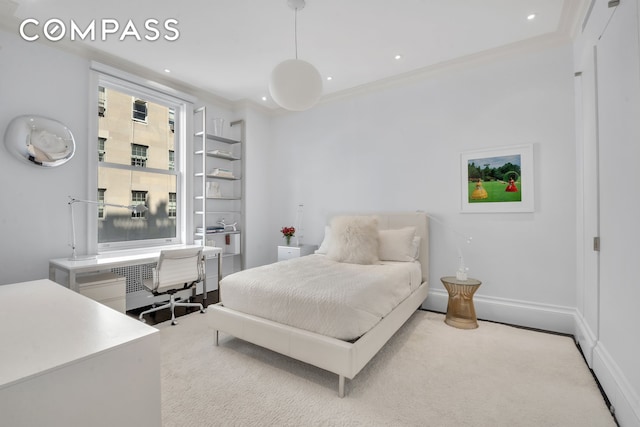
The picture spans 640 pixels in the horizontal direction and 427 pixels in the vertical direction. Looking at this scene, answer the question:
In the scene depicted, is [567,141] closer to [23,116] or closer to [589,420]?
[589,420]

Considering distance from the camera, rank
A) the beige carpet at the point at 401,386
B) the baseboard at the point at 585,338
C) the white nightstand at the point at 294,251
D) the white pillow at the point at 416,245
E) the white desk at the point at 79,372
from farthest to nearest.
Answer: the white nightstand at the point at 294,251
the white pillow at the point at 416,245
the baseboard at the point at 585,338
the beige carpet at the point at 401,386
the white desk at the point at 79,372

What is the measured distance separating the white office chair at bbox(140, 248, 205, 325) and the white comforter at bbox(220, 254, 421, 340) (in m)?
0.88

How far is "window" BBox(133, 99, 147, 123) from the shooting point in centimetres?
373

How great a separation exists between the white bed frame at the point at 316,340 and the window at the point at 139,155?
2.38m

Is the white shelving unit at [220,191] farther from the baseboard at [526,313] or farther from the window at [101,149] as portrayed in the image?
the baseboard at [526,313]

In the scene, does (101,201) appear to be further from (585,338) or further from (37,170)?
(585,338)

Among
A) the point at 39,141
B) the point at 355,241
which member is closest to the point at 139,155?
the point at 39,141

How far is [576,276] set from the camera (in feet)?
8.95

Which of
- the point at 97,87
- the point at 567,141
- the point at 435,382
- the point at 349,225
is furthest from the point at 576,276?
the point at 97,87

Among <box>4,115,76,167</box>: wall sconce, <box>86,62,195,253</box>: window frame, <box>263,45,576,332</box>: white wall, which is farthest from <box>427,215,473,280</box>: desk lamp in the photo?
<box>4,115,76,167</box>: wall sconce

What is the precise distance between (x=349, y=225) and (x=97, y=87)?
126 inches

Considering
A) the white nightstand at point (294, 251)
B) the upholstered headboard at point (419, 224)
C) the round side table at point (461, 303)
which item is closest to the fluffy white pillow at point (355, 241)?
the upholstered headboard at point (419, 224)

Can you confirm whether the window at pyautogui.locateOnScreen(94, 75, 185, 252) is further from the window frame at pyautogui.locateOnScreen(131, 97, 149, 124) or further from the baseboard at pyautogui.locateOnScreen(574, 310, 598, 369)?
the baseboard at pyautogui.locateOnScreen(574, 310, 598, 369)

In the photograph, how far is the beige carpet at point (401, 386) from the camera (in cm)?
164
